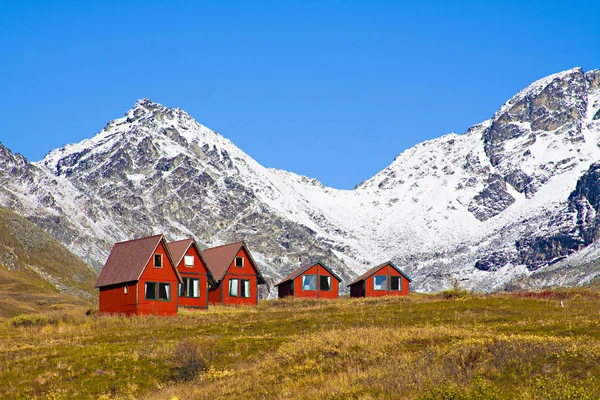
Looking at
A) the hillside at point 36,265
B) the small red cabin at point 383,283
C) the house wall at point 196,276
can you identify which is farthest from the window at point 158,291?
the hillside at point 36,265

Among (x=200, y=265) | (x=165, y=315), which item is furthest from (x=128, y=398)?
(x=200, y=265)

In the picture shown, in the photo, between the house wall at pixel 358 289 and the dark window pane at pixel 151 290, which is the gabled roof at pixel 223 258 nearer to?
the dark window pane at pixel 151 290

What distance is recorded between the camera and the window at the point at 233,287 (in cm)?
8150

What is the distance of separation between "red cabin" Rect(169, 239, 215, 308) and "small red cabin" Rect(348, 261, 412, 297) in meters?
27.1

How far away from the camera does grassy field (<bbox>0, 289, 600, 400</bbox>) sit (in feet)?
88.9

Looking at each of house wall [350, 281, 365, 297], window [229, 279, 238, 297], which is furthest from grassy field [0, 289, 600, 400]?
house wall [350, 281, 365, 297]

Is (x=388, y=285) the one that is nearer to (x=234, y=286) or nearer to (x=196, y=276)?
(x=234, y=286)

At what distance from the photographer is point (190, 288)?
72312 millimetres

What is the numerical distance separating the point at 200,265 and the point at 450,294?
21799mm

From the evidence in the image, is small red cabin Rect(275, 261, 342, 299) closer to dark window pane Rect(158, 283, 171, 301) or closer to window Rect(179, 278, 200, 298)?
window Rect(179, 278, 200, 298)

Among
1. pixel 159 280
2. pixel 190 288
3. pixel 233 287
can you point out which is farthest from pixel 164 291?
pixel 233 287

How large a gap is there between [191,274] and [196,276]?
0.54 m

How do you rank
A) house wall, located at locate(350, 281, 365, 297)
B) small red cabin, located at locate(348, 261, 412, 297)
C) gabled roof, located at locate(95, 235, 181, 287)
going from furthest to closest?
house wall, located at locate(350, 281, 365, 297) → small red cabin, located at locate(348, 261, 412, 297) → gabled roof, located at locate(95, 235, 181, 287)

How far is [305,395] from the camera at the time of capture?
27609mm
